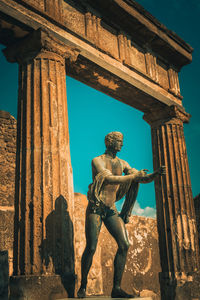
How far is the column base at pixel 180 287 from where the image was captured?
26.6 feet

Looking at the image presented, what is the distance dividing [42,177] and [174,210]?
4369 mm

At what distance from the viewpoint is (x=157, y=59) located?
1023 centimetres

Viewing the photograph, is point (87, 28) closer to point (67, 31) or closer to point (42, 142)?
point (67, 31)

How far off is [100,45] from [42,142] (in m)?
3.27

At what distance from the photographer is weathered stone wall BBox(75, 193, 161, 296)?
30.0 ft

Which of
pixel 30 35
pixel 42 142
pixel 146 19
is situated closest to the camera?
pixel 42 142

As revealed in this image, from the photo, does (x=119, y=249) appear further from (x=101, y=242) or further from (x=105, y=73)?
(x=101, y=242)

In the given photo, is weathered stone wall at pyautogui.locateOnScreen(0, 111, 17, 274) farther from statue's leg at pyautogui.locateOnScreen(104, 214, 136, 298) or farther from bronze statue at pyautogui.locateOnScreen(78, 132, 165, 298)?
statue's leg at pyautogui.locateOnScreen(104, 214, 136, 298)

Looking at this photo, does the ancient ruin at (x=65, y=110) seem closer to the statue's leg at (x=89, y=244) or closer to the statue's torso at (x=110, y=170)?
the statue's leg at (x=89, y=244)

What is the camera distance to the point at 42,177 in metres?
5.65

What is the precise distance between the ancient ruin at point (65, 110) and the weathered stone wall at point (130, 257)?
5.49 feet

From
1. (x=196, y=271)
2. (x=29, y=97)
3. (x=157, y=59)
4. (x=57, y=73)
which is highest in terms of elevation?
(x=157, y=59)

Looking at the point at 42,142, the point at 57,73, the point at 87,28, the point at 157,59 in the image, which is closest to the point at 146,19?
the point at 157,59

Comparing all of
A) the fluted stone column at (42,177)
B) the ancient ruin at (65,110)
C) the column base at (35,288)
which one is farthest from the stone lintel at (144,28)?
the column base at (35,288)
